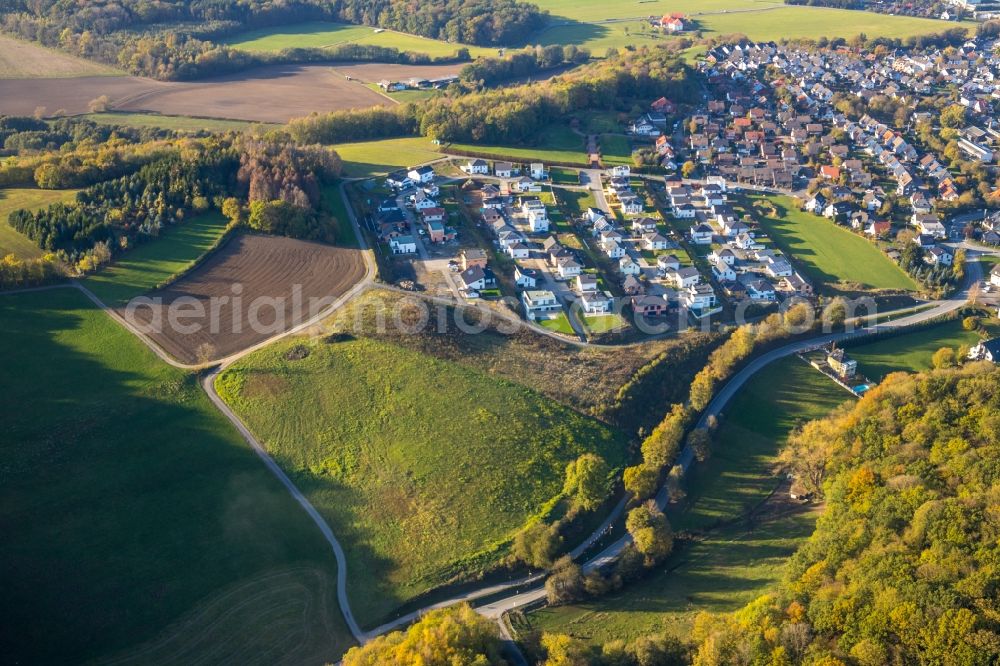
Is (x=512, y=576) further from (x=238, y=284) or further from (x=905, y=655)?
(x=238, y=284)

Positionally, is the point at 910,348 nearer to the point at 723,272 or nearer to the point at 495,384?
the point at 723,272

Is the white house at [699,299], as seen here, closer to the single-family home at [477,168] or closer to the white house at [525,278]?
the white house at [525,278]

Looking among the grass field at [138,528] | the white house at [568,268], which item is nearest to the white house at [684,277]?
the white house at [568,268]

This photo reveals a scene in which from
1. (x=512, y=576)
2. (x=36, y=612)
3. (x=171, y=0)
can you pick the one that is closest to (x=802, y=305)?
(x=512, y=576)

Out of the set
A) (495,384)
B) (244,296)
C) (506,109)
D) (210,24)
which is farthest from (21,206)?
(210,24)

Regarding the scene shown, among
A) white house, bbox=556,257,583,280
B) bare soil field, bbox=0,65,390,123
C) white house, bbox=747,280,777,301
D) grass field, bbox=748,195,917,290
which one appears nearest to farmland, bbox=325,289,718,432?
white house, bbox=747,280,777,301

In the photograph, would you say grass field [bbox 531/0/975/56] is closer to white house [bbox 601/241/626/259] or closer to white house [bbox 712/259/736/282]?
white house [bbox 601/241/626/259]
